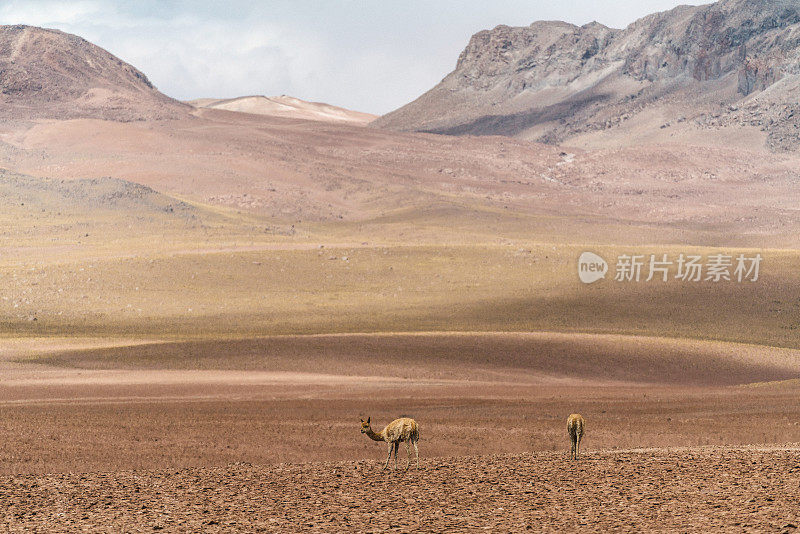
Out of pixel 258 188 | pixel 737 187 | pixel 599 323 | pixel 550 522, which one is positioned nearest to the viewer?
pixel 550 522

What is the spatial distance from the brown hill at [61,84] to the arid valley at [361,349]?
9.83m

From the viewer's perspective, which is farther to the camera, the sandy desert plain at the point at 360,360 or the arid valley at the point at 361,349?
the arid valley at the point at 361,349

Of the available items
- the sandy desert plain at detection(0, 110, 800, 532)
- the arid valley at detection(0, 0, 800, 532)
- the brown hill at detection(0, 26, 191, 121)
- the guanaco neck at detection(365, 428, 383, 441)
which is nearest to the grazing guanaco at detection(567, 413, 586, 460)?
the arid valley at detection(0, 0, 800, 532)

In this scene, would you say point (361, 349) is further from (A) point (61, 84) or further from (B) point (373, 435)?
(A) point (61, 84)

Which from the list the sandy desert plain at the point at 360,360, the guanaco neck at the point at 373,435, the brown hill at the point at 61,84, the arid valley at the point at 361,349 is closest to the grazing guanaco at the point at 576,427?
the arid valley at the point at 361,349

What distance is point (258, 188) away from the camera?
12138 centimetres

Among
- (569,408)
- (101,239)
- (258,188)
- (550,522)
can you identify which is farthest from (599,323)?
(258,188)

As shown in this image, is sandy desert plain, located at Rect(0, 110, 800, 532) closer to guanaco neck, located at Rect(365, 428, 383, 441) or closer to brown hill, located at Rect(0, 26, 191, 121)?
guanaco neck, located at Rect(365, 428, 383, 441)

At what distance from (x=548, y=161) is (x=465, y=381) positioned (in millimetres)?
136013

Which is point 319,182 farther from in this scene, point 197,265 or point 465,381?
point 465,381

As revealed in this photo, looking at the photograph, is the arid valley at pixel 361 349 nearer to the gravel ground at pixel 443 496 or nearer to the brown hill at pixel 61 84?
the gravel ground at pixel 443 496

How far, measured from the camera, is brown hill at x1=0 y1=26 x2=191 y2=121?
512ft

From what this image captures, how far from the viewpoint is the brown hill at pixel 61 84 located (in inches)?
6147

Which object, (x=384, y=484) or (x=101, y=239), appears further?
(x=101, y=239)
